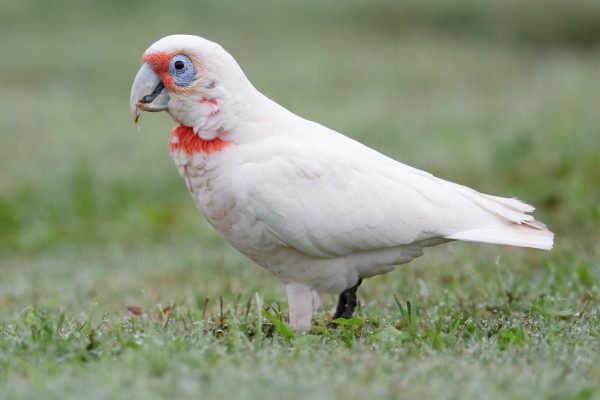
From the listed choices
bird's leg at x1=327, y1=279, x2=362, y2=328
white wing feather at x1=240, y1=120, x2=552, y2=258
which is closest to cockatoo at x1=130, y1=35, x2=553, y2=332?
white wing feather at x1=240, y1=120, x2=552, y2=258

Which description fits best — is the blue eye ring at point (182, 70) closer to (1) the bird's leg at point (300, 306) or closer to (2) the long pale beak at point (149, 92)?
(2) the long pale beak at point (149, 92)

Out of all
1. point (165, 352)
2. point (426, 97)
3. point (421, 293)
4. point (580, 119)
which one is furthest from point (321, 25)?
point (165, 352)

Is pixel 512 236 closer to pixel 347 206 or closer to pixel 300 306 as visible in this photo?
pixel 347 206

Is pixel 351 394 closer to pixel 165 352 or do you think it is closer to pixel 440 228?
pixel 165 352

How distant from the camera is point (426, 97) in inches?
530

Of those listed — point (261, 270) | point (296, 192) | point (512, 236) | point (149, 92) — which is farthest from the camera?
point (261, 270)

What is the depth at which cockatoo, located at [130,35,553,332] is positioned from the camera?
4047mm

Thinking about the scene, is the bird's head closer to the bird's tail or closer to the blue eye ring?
the blue eye ring

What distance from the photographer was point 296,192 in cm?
404

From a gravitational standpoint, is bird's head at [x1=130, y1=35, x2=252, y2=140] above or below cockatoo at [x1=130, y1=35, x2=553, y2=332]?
above

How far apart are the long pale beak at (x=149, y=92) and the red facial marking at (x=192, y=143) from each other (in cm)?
14

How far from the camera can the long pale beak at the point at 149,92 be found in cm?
425

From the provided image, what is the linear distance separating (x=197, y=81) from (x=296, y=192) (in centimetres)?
67

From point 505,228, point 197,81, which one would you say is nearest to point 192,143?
point 197,81
